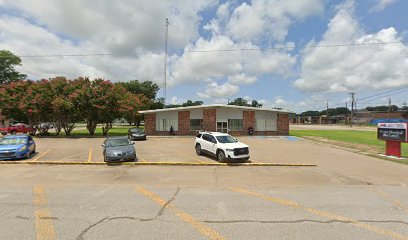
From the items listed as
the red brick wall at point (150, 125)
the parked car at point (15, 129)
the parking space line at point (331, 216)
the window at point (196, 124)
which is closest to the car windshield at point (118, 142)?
the parking space line at point (331, 216)

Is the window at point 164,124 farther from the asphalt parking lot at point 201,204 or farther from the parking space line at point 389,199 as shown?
the parking space line at point 389,199

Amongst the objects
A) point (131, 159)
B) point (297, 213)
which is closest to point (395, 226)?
point (297, 213)

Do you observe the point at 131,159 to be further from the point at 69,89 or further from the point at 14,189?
the point at 69,89

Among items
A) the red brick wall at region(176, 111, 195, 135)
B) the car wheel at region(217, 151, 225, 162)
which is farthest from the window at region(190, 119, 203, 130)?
the car wheel at region(217, 151, 225, 162)

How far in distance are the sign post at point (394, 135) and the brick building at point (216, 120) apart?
18231 millimetres

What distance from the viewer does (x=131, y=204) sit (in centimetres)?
650

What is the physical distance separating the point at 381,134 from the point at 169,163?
48.0 ft

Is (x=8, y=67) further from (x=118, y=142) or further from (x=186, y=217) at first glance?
(x=186, y=217)

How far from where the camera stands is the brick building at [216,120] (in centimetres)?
3462

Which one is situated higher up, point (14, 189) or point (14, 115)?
point (14, 115)

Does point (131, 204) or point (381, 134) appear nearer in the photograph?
point (131, 204)

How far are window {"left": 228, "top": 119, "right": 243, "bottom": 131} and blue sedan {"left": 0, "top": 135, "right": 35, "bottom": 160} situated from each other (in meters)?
23.9

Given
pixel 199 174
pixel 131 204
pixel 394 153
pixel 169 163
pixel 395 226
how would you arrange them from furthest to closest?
1. pixel 394 153
2. pixel 169 163
3. pixel 199 174
4. pixel 131 204
5. pixel 395 226

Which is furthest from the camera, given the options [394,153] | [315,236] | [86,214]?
[394,153]
